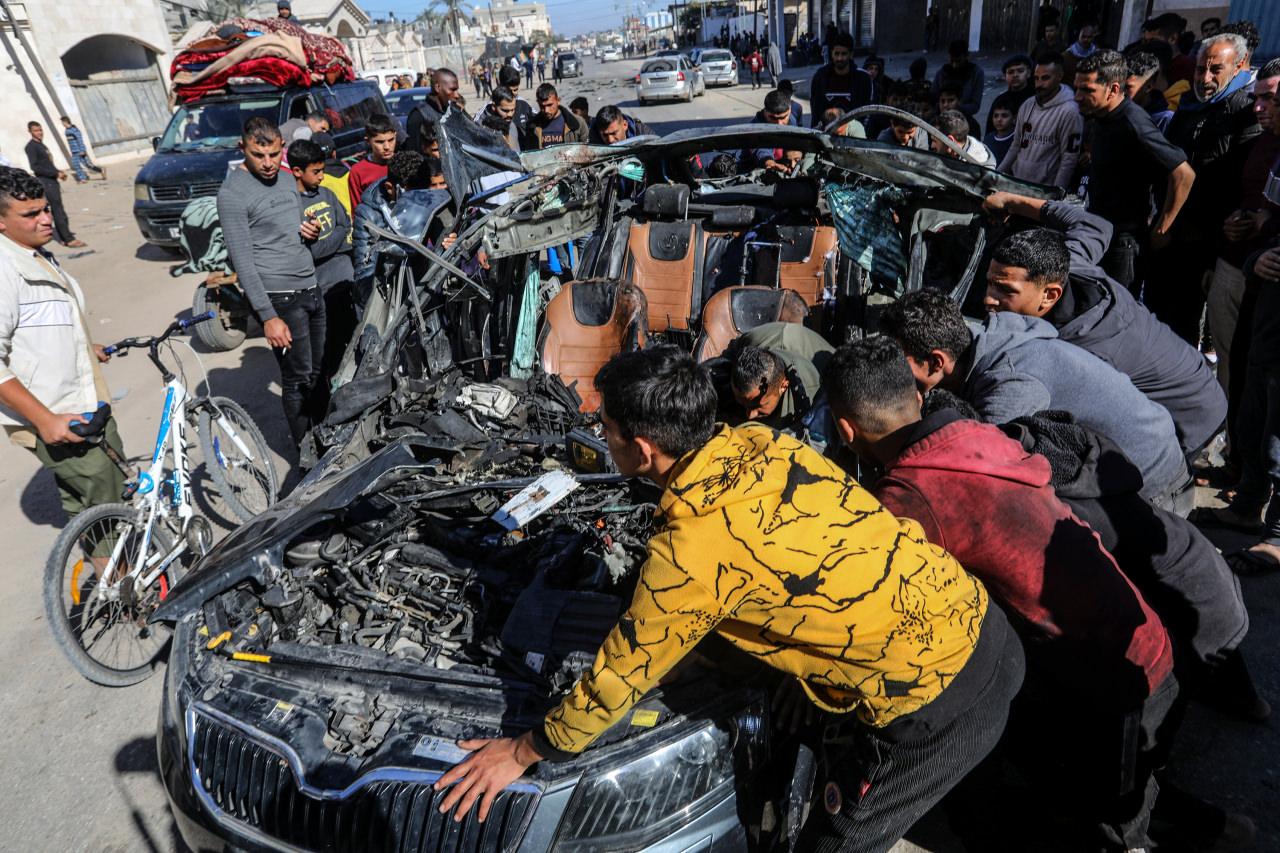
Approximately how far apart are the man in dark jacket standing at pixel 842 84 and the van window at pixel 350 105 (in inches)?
247

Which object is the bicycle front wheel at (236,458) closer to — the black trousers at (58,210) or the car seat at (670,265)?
the car seat at (670,265)

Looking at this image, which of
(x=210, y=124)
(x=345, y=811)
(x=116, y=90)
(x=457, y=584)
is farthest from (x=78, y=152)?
(x=345, y=811)

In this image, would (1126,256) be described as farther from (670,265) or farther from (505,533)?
(505,533)

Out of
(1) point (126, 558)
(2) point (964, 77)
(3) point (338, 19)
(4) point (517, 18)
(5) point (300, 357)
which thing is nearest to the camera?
(1) point (126, 558)

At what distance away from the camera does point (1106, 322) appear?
2.92 m

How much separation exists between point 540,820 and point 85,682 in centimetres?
287

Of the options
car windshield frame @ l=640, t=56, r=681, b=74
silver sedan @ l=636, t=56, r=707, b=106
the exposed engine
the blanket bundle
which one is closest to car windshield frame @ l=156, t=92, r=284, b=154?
the blanket bundle

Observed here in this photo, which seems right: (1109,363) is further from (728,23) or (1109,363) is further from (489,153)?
(728,23)

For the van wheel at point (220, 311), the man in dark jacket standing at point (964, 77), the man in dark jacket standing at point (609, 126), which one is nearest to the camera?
the van wheel at point (220, 311)

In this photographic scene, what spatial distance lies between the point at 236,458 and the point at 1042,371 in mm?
4275

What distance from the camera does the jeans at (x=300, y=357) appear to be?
4.93 meters

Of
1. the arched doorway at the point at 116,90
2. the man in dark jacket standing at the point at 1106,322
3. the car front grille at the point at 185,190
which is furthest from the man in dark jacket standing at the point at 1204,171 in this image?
the arched doorway at the point at 116,90

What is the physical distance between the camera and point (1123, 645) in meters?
2.00

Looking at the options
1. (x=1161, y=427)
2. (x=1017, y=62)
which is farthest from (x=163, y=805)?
(x=1017, y=62)
